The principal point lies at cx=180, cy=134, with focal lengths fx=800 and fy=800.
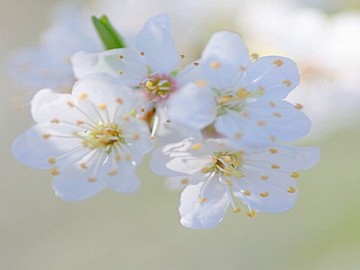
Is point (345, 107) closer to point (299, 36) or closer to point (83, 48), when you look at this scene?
point (299, 36)

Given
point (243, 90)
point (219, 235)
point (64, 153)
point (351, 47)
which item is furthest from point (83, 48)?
point (219, 235)

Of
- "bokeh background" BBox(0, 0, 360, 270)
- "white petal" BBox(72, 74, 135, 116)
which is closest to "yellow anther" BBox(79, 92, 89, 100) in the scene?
"white petal" BBox(72, 74, 135, 116)

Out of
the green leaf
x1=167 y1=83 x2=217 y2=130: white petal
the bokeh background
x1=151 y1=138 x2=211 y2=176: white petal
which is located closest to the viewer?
x1=167 y1=83 x2=217 y2=130: white petal

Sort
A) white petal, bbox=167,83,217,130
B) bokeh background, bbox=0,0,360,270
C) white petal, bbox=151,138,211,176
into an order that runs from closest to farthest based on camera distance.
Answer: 1. white petal, bbox=167,83,217,130
2. white petal, bbox=151,138,211,176
3. bokeh background, bbox=0,0,360,270

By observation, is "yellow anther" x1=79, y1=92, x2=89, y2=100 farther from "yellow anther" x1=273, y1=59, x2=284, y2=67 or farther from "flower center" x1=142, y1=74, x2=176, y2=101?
"yellow anther" x1=273, y1=59, x2=284, y2=67

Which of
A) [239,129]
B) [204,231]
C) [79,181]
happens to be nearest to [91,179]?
[79,181]

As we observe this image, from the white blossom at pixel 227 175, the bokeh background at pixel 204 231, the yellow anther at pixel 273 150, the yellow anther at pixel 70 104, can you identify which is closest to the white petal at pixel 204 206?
the white blossom at pixel 227 175

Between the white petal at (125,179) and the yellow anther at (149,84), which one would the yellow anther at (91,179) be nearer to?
the white petal at (125,179)
